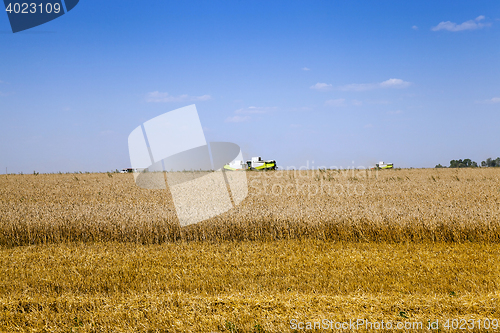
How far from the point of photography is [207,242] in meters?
10.1

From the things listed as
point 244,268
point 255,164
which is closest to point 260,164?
point 255,164

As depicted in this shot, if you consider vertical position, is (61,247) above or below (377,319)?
above

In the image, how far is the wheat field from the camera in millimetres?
5492

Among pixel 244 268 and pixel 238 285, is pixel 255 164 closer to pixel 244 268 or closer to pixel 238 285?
pixel 244 268

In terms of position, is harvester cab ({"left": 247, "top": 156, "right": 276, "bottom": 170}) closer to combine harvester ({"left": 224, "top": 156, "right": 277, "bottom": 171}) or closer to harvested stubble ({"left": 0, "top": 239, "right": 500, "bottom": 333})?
combine harvester ({"left": 224, "top": 156, "right": 277, "bottom": 171})

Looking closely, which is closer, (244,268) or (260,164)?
(244,268)

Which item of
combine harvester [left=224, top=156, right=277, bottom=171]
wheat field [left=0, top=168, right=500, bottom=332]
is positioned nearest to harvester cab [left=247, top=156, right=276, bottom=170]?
combine harvester [left=224, top=156, right=277, bottom=171]

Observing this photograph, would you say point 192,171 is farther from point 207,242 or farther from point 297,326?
point 297,326

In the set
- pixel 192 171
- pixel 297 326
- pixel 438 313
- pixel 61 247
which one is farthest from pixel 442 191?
pixel 192 171

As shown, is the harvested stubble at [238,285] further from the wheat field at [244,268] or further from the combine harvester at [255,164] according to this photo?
the combine harvester at [255,164]

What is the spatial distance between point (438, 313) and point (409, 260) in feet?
9.87

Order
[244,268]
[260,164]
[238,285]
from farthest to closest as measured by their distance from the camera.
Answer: [260,164]
[244,268]
[238,285]

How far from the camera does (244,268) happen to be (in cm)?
785

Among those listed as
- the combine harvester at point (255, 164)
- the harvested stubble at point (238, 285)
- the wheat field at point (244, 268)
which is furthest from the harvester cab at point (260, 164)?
the harvested stubble at point (238, 285)
